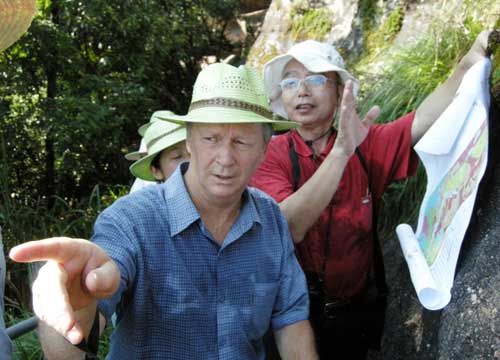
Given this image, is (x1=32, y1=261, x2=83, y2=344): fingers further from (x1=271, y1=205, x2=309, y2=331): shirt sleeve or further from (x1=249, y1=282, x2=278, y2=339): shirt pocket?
(x1=271, y1=205, x2=309, y2=331): shirt sleeve

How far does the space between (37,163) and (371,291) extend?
4.89 m

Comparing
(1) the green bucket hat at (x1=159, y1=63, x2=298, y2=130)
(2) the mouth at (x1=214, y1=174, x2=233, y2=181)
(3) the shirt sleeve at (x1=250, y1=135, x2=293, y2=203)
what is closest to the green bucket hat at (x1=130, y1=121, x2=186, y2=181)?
(3) the shirt sleeve at (x1=250, y1=135, x2=293, y2=203)

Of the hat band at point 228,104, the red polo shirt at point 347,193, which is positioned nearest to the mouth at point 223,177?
the hat band at point 228,104

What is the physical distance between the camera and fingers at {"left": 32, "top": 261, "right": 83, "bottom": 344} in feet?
4.10

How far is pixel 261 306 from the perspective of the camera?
2100 mm

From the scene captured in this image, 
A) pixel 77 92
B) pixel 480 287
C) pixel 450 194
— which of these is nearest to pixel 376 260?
pixel 450 194

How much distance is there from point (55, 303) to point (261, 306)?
974 mm

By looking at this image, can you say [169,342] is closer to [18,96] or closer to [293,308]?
[293,308]

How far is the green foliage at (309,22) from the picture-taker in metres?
7.14

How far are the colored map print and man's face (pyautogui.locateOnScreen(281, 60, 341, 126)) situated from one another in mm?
646

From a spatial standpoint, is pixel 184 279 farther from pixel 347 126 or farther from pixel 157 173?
pixel 157 173

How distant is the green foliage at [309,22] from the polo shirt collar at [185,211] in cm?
533

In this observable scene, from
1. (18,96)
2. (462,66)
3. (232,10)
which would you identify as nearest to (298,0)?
(232,10)

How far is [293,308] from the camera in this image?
219cm
